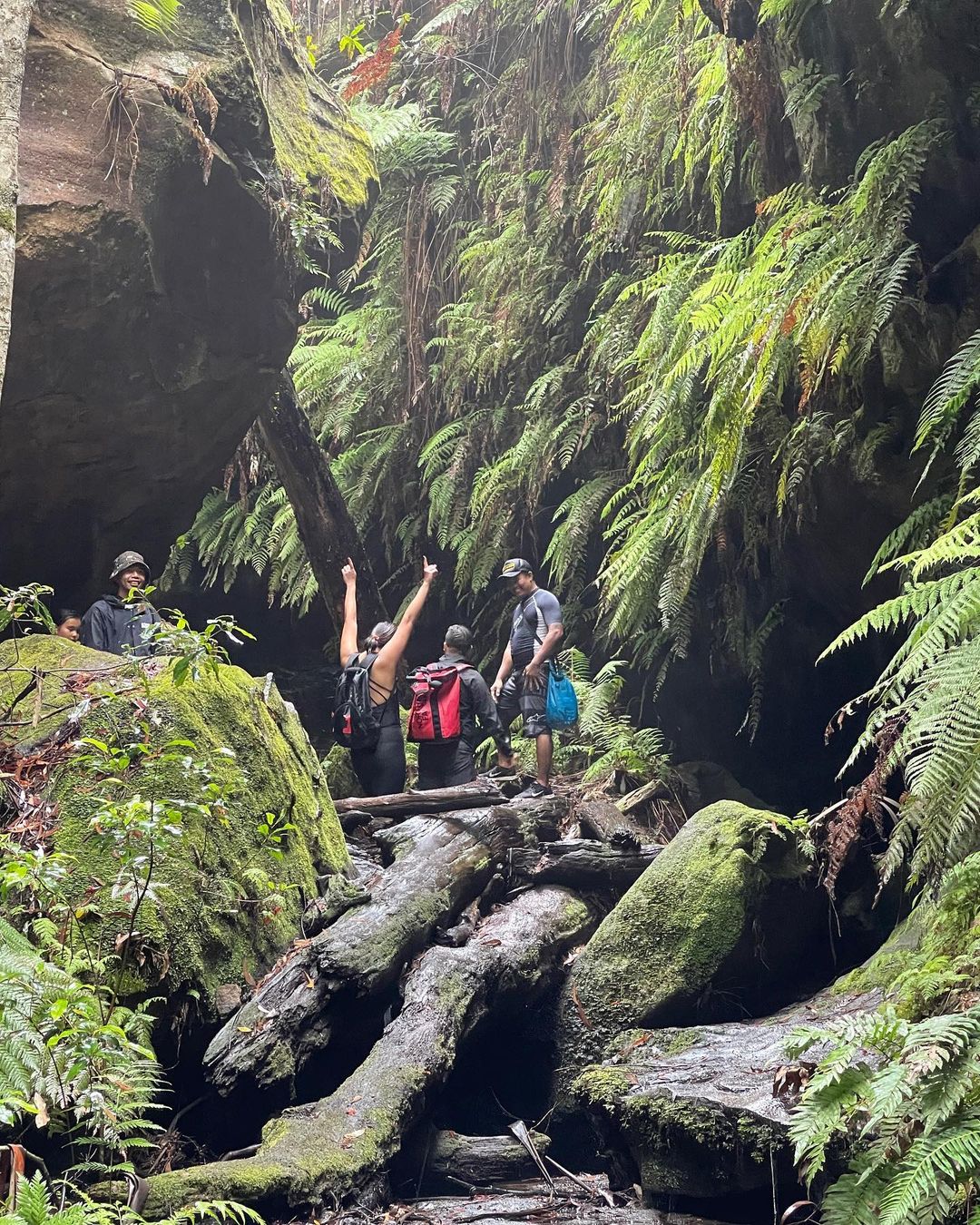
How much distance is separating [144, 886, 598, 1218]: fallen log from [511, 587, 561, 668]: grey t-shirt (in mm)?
2368

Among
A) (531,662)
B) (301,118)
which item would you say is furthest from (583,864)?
(301,118)

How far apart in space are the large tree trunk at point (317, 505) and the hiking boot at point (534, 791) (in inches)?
116

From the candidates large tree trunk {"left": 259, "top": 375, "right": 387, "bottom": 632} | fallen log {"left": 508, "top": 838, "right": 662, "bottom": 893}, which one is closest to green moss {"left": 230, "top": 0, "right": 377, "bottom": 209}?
large tree trunk {"left": 259, "top": 375, "right": 387, "bottom": 632}

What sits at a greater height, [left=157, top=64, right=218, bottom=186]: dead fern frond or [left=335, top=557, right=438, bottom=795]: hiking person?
[left=157, top=64, right=218, bottom=186]: dead fern frond

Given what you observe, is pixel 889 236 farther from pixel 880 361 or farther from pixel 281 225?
pixel 281 225

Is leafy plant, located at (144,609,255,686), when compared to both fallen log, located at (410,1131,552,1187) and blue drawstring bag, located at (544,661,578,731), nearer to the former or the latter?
fallen log, located at (410,1131,552,1187)

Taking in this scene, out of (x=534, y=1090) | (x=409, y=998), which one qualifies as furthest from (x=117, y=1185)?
(x=534, y=1090)

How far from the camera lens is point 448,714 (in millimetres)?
7449

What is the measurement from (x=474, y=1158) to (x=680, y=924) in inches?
59.4

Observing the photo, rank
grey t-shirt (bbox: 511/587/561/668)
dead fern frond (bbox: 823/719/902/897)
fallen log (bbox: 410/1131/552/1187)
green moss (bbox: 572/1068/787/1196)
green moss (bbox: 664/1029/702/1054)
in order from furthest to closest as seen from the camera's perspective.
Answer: grey t-shirt (bbox: 511/587/561/668) < green moss (bbox: 664/1029/702/1054) < fallen log (bbox: 410/1131/552/1187) < dead fern frond (bbox: 823/719/902/897) < green moss (bbox: 572/1068/787/1196)

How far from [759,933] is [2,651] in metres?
4.13

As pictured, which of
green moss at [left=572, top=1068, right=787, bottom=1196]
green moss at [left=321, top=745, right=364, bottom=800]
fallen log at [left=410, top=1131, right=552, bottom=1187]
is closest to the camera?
green moss at [left=572, top=1068, right=787, bottom=1196]

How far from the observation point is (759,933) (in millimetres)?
5289

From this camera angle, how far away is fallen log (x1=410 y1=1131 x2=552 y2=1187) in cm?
440
